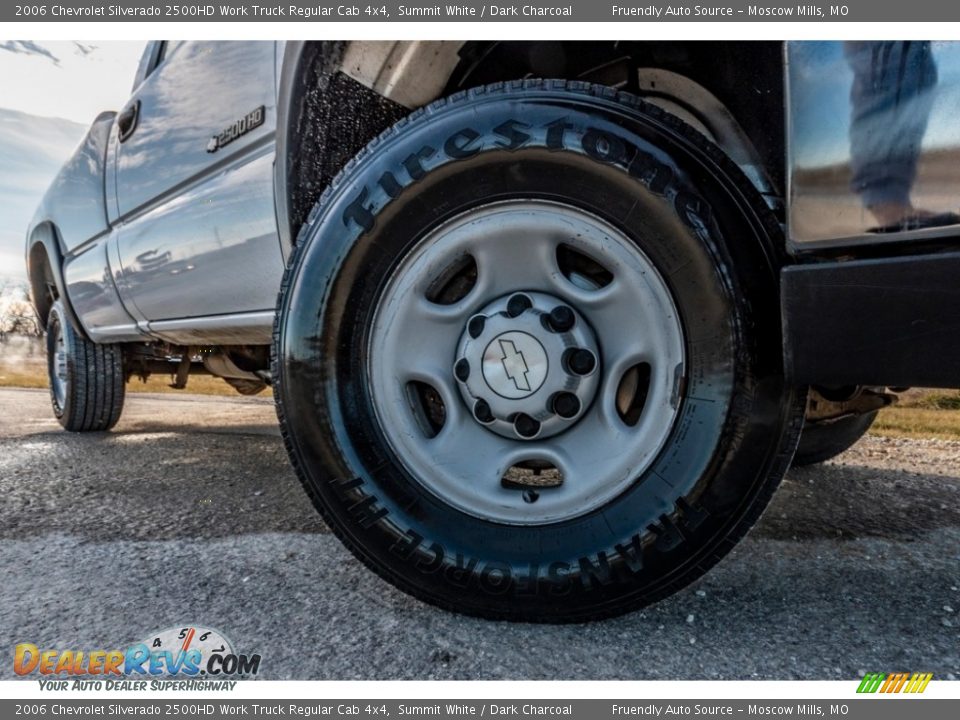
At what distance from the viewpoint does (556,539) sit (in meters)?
1.13

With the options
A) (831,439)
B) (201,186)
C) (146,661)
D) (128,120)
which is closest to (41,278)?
(128,120)

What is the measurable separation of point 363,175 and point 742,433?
840 mm

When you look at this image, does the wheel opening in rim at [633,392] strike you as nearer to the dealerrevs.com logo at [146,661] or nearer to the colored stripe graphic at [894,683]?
the colored stripe graphic at [894,683]

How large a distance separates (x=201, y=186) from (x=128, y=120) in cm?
92

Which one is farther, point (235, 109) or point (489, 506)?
point (235, 109)

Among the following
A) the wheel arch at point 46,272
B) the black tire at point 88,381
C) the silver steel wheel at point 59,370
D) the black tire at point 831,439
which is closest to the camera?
the black tire at point 831,439

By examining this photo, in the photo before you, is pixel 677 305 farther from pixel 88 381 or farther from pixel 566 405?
pixel 88 381

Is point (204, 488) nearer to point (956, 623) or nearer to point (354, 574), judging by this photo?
point (354, 574)

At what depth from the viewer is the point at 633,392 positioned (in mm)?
1230

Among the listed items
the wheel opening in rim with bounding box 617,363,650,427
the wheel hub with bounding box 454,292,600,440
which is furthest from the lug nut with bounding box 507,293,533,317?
the wheel opening in rim with bounding box 617,363,650,427

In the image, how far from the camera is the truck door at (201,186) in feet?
6.17

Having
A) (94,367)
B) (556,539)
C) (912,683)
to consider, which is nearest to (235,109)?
(556,539)

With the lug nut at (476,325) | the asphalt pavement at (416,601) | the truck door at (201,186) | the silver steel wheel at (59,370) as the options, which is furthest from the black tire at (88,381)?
the lug nut at (476,325)

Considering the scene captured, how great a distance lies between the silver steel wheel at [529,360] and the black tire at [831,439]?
1.62m
